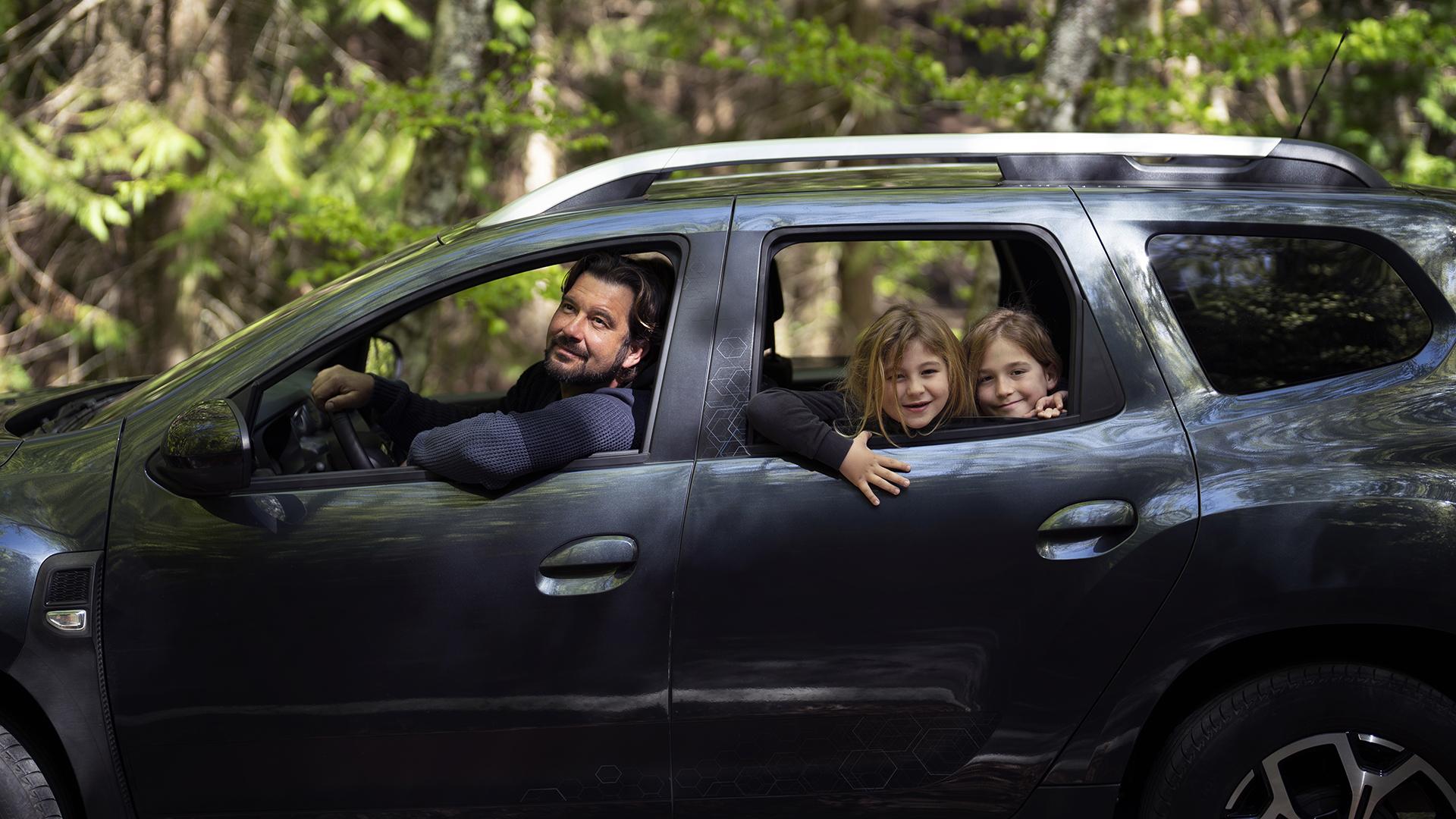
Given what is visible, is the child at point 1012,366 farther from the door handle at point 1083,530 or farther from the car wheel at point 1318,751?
the car wheel at point 1318,751

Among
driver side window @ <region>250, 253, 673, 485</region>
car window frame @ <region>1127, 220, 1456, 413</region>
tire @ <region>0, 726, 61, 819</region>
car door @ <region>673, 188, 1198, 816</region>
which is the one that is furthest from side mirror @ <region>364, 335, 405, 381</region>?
car window frame @ <region>1127, 220, 1456, 413</region>

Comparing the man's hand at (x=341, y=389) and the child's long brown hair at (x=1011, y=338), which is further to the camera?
the man's hand at (x=341, y=389)

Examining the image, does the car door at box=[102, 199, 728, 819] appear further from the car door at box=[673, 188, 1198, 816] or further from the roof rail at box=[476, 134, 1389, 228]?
the roof rail at box=[476, 134, 1389, 228]

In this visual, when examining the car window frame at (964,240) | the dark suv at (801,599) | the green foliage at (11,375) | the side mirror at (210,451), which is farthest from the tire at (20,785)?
the green foliage at (11,375)

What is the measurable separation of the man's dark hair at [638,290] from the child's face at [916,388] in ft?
1.91

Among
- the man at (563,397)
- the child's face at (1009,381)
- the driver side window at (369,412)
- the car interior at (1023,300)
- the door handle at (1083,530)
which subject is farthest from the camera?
the driver side window at (369,412)

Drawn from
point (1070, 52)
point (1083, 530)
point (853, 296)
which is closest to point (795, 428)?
point (1083, 530)

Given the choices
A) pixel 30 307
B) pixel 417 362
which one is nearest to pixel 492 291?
pixel 417 362

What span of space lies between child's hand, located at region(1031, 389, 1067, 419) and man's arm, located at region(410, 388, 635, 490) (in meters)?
0.90

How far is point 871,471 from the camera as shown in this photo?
2.55 metres

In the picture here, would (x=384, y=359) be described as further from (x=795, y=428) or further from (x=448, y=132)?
(x=448, y=132)

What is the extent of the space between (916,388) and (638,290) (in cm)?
74

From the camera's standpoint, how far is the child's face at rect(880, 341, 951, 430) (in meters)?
2.76

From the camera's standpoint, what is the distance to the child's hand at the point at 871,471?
2543 millimetres
